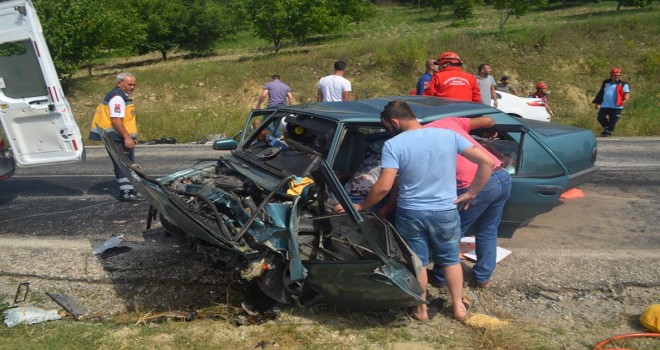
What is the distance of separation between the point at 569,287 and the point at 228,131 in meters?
10.3

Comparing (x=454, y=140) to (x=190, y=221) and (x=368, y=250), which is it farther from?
(x=190, y=221)

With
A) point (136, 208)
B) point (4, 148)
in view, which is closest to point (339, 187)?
point (136, 208)

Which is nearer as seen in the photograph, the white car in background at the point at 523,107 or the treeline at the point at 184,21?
the white car in background at the point at 523,107

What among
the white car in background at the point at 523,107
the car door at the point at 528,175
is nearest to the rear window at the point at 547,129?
the car door at the point at 528,175

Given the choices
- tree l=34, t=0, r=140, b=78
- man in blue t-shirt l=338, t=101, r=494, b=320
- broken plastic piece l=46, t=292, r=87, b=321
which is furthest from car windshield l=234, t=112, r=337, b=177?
tree l=34, t=0, r=140, b=78

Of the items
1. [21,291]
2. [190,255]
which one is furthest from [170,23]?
[21,291]

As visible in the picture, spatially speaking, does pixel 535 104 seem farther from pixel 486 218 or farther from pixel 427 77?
pixel 486 218

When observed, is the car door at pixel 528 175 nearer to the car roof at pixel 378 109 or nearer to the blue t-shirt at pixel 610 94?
the car roof at pixel 378 109

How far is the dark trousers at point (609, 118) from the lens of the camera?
37.2 feet

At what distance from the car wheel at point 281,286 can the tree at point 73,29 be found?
20184mm

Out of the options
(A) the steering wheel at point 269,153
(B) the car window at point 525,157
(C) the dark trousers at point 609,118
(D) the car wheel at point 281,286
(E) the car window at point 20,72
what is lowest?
(C) the dark trousers at point 609,118

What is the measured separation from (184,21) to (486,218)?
31044 millimetres

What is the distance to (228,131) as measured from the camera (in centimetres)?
1340

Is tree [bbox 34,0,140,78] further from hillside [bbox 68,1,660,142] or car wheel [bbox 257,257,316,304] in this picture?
car wheel [bbox 257,257,316,304]
